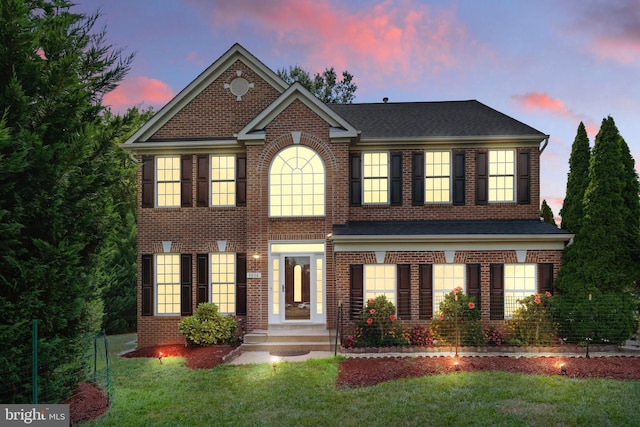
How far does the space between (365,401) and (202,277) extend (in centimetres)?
879

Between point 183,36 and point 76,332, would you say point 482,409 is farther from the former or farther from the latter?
point 183,36

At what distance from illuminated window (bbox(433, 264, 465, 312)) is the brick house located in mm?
44

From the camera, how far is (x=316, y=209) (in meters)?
15.4

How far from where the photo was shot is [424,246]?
574 inches

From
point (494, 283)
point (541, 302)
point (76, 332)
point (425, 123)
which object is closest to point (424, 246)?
point (494, 283)

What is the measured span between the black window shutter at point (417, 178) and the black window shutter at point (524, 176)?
328cm

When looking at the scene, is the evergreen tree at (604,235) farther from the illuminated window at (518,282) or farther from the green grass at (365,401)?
the green grass at (365,401)

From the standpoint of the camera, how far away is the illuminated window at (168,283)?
52.6 ft

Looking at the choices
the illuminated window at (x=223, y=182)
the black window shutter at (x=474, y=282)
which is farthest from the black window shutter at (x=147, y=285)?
the black window shutter at (x=474, y=282)

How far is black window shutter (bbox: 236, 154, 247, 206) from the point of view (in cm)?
1599

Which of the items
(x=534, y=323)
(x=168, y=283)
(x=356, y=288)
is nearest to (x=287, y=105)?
(x=356, y=288)

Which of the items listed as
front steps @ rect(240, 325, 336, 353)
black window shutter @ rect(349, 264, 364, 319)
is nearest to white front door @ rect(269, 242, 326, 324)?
front steps @ rect(240, 325, 336, 353)

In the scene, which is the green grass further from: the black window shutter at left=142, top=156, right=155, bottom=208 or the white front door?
the black window shutter at left=142, top=156, right=155, bottom=208

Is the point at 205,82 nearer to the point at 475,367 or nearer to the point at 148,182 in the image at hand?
the point at 148,182
